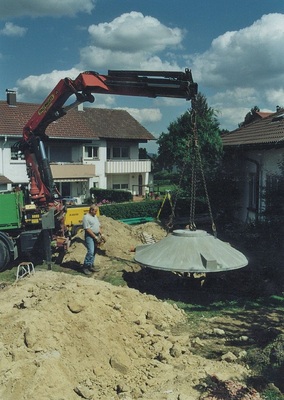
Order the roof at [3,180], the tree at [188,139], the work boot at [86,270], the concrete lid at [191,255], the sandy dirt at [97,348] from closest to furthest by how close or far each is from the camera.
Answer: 1. the sandy dirt at [97,348]
2. the concrete lid at [191,255]
3. the work boot at [86,270]
4. the tree at [188,139]
5. the roof at [3,180]

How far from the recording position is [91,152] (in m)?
34.8

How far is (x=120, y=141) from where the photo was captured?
36.9 m

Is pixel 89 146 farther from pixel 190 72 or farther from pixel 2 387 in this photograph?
pixel 2 387

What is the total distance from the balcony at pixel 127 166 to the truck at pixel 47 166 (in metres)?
20.8

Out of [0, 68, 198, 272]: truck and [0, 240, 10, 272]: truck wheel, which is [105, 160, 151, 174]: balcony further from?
[0, 240, 10, 272]: truck wheel

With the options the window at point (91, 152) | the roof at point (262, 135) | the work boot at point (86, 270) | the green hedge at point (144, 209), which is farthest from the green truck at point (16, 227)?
the window at point (91, 152)

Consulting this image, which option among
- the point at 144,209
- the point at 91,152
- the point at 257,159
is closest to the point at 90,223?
the point at 257,159

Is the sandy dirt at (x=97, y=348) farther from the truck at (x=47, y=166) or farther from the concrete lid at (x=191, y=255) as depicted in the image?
the truck at (x=47, y=166)

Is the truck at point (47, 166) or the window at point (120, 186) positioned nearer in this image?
the truck at point (47, 166)

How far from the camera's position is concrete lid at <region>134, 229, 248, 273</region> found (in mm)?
8711

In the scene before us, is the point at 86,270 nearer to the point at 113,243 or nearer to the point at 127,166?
the point at 113,243

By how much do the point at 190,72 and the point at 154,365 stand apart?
682cm

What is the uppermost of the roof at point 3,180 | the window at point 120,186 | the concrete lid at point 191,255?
the roof at point 3,180

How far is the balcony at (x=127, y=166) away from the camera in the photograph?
35.3 m
